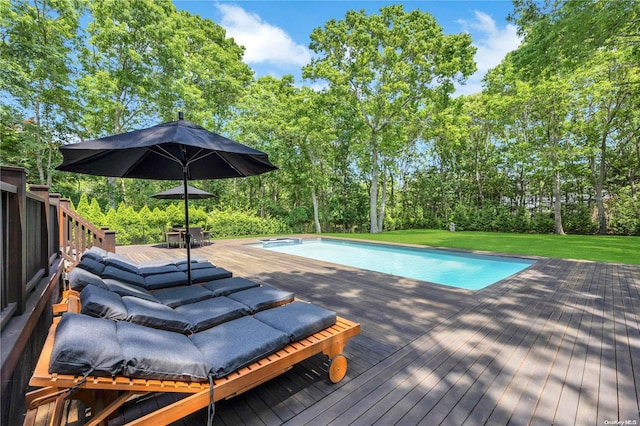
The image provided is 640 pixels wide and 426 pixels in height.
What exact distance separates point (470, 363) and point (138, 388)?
2464 mm

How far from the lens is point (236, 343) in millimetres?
1906

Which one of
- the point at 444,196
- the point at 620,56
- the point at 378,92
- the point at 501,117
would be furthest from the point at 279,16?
the point at 444,196

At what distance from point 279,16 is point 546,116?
14095mm

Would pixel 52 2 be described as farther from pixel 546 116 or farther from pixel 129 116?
pixel 546 116

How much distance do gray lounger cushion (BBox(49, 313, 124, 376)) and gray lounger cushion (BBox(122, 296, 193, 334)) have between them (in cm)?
45

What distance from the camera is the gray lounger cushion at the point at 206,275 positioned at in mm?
3699

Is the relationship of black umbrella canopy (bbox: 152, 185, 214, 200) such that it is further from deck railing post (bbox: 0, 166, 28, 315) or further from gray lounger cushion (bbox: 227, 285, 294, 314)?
deck railing post (bbox: 0, 166, 28, 315)

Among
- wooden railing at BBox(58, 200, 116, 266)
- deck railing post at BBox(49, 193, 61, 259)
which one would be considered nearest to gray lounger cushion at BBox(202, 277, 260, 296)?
deck railing post at BBox(49, 193, 61, 259)

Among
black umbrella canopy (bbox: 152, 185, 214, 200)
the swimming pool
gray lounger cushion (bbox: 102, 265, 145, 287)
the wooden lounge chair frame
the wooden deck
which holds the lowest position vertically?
the swimming pool

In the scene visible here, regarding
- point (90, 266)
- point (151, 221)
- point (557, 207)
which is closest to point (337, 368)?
point (90, 266)

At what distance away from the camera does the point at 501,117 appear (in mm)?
15367

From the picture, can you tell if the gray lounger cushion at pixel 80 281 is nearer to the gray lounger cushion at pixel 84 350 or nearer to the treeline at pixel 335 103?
the gray lounger cushion at pixel 84 350

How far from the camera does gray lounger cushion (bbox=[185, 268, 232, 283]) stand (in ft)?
12.1

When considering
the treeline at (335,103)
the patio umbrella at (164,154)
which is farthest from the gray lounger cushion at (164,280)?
the treeline at (335,103)
